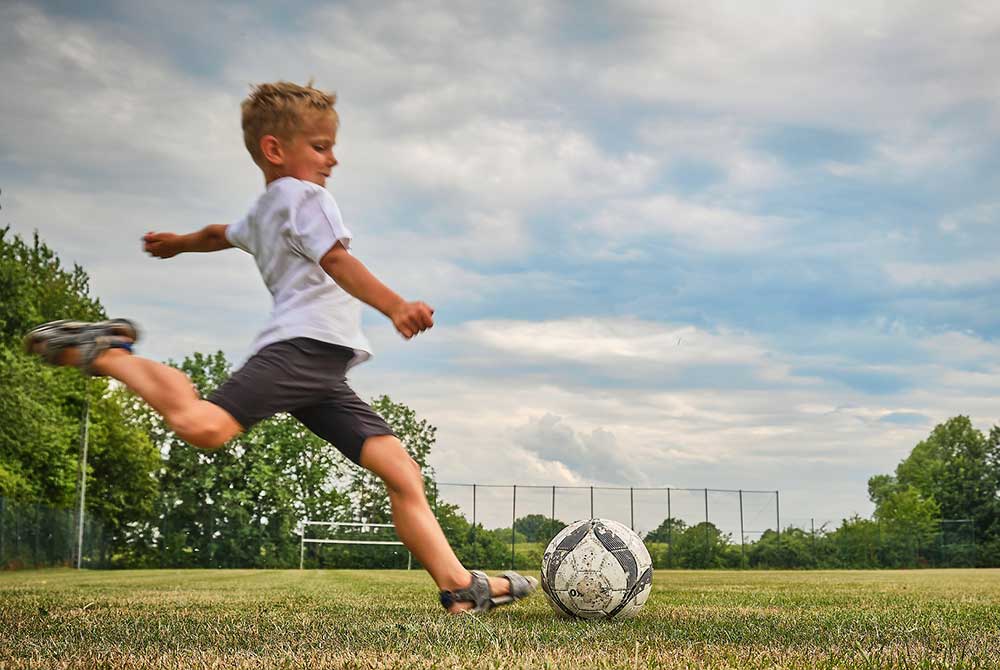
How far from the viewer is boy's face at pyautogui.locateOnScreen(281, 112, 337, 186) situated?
3961 millimetres

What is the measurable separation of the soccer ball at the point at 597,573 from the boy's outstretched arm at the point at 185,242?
2255 millimetres

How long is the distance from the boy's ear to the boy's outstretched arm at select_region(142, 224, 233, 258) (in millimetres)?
571

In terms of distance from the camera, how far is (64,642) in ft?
11.6

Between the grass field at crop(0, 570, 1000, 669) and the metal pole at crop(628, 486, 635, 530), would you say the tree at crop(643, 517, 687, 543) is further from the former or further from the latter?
the grass field at crop(0, 570, 1000, 669)

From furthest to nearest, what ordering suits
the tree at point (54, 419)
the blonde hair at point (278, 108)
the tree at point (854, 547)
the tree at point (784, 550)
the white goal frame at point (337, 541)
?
1. the tree at point (854, 547)
2. the tree at point (784, 550)
3. the white goal frame at point (337, 541)
4. the tree at point (54, 419)
5. the blonde hair at point (278, 108)

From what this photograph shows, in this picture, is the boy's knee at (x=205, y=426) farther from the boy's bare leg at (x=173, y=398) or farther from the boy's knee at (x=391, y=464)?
the boy's knee at (x=391, y=464)

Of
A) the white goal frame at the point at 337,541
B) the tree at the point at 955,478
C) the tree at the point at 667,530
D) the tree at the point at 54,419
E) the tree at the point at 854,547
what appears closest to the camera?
the tree at the point at 54,419

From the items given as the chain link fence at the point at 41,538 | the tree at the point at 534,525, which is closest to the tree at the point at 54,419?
the chain link fence at the point at 41,538

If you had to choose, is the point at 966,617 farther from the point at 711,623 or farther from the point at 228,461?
the point at 228,461

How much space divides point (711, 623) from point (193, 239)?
302 cm

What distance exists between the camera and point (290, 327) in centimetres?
379

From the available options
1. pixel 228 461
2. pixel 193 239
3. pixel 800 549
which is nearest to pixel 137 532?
pixel 228 461

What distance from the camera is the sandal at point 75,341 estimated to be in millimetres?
3730

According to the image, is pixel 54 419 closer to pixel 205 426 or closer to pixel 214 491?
pixel 214 491
